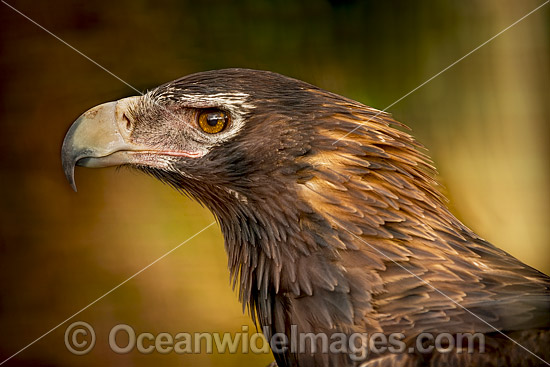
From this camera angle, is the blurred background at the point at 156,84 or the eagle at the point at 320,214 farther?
the blurred background at the point at 156,84

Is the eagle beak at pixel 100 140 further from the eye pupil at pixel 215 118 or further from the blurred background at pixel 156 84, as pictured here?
the blurred background at pixel 156 84

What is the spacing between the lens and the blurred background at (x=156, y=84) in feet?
7.29

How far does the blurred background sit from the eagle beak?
899 mm

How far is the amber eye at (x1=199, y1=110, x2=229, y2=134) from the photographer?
1601 millimetres

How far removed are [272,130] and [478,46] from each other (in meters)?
0.93

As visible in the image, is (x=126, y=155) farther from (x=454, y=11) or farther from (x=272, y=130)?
(x=454, y=11)

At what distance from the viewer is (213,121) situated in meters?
1.60

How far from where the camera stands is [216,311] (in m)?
2.79

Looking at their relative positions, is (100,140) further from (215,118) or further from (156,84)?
(156,84)
